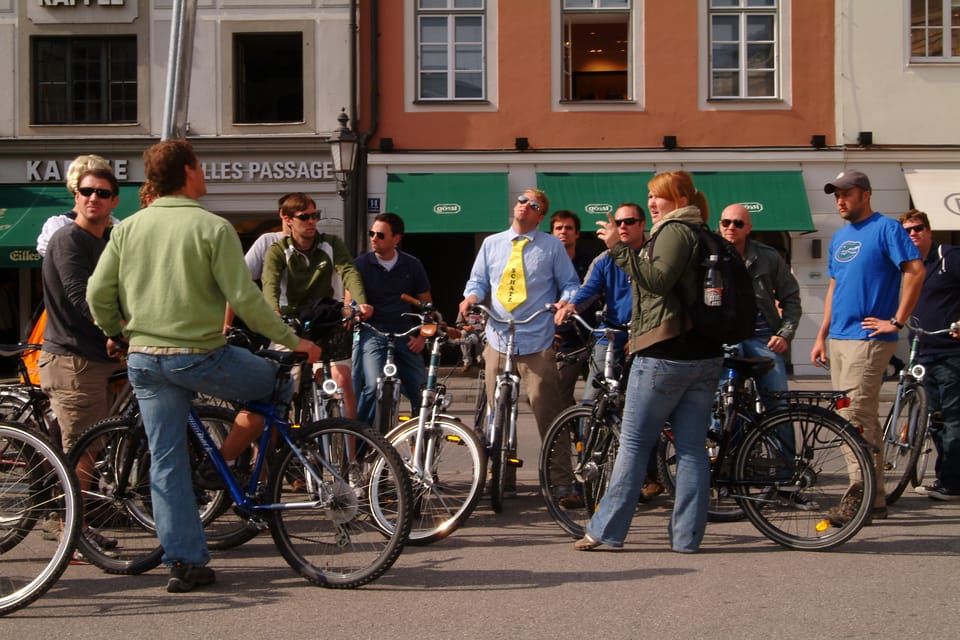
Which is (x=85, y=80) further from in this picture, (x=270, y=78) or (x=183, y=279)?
(x=183, y=279)

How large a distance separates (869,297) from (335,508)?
332cm

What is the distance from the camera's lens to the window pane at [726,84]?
1795cm

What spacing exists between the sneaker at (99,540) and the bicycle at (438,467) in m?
1.49

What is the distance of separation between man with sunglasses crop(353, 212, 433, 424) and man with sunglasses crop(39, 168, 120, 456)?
1.82 metres

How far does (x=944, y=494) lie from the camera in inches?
269

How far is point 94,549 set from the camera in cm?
504

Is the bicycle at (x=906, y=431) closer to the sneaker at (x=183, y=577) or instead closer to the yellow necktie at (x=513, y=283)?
the yellow necktie at (x=513, y=283)

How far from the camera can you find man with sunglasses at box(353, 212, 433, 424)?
7047 mm

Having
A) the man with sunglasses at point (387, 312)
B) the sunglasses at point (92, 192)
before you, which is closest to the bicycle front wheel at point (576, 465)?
the man with sunglasses at point (387, 312)

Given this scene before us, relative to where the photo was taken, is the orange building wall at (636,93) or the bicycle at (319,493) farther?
the orange building wall at (636,93)

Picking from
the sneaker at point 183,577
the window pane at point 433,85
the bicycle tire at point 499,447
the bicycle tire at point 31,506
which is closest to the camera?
Result: the bicycle tire at point 31,506

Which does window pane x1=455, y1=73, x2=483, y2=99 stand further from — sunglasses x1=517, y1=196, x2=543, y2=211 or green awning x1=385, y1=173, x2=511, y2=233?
sunglasses x1=517, y1=196, x2=543, y2=211

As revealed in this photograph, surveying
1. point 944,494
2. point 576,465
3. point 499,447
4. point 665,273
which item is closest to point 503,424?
point 499,447

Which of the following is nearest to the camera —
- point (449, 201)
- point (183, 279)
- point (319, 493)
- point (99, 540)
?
point (183, 279)
